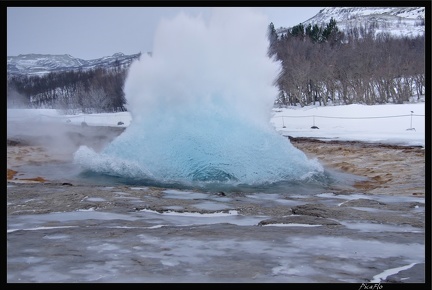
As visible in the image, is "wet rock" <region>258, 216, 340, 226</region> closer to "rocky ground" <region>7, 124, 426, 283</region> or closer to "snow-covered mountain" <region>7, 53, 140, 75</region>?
"rocky ground" <region>7, 124, 426, 283</region>

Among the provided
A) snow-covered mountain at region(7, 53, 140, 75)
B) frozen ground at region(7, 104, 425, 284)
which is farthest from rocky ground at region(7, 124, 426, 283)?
snow-covered mountain at region(7, 53, 140, 75)

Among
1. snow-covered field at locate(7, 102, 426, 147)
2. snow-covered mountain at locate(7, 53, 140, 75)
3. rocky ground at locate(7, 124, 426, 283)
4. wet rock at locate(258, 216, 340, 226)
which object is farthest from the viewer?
snow-covered field at locate(7, 102, 426, 147)

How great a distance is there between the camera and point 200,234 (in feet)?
7.97

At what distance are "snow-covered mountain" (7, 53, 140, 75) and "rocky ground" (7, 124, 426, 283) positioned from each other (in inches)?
13.1

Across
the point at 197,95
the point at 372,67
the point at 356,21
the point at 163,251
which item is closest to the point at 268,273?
the point at 163,251

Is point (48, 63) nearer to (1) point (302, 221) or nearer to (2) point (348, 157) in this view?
(1) point (302, 221)

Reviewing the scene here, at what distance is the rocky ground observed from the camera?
1.75m

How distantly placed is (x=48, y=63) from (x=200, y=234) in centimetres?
109

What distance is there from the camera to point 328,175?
19.5 feet

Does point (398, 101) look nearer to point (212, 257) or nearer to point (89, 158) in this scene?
point (89, 158)

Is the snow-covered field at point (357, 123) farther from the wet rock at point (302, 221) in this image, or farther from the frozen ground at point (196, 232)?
the wet rock at point (302, 221)

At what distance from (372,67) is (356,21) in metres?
18.9

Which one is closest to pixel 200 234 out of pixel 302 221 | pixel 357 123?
pixel 302 221
